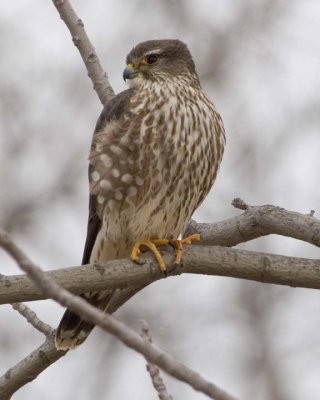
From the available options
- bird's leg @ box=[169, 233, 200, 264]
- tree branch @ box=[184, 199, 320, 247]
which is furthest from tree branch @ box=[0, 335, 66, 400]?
tree branch @ box=[184, 199, 320, 247]

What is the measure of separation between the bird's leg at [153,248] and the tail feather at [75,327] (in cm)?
29

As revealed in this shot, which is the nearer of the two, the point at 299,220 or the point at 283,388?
the point at 299,220

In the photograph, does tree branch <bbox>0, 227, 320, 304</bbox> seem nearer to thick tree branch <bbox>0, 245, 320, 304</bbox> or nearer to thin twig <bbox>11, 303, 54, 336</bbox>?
thick tree branch <bbox>0, 245, 320, 304</bbox>

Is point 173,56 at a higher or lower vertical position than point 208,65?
lower

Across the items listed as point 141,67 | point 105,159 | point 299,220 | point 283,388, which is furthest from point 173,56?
point 283,388

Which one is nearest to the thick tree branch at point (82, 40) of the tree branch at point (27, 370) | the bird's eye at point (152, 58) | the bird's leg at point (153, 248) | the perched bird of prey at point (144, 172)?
the perched bird of prey at point (144, 172)

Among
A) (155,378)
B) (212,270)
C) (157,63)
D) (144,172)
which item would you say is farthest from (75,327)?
(155,378)

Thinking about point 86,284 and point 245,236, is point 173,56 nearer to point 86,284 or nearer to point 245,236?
point 245,236

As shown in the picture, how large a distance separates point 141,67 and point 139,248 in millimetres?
1061

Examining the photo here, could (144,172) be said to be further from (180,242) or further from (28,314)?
(28,314)

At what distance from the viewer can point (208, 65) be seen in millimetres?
7438

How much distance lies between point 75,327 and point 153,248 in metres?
0.57

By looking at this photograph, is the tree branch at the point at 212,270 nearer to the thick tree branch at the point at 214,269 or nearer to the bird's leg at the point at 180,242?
the thick tree branch at the point at 214,269

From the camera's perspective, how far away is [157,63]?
450 centimetres
